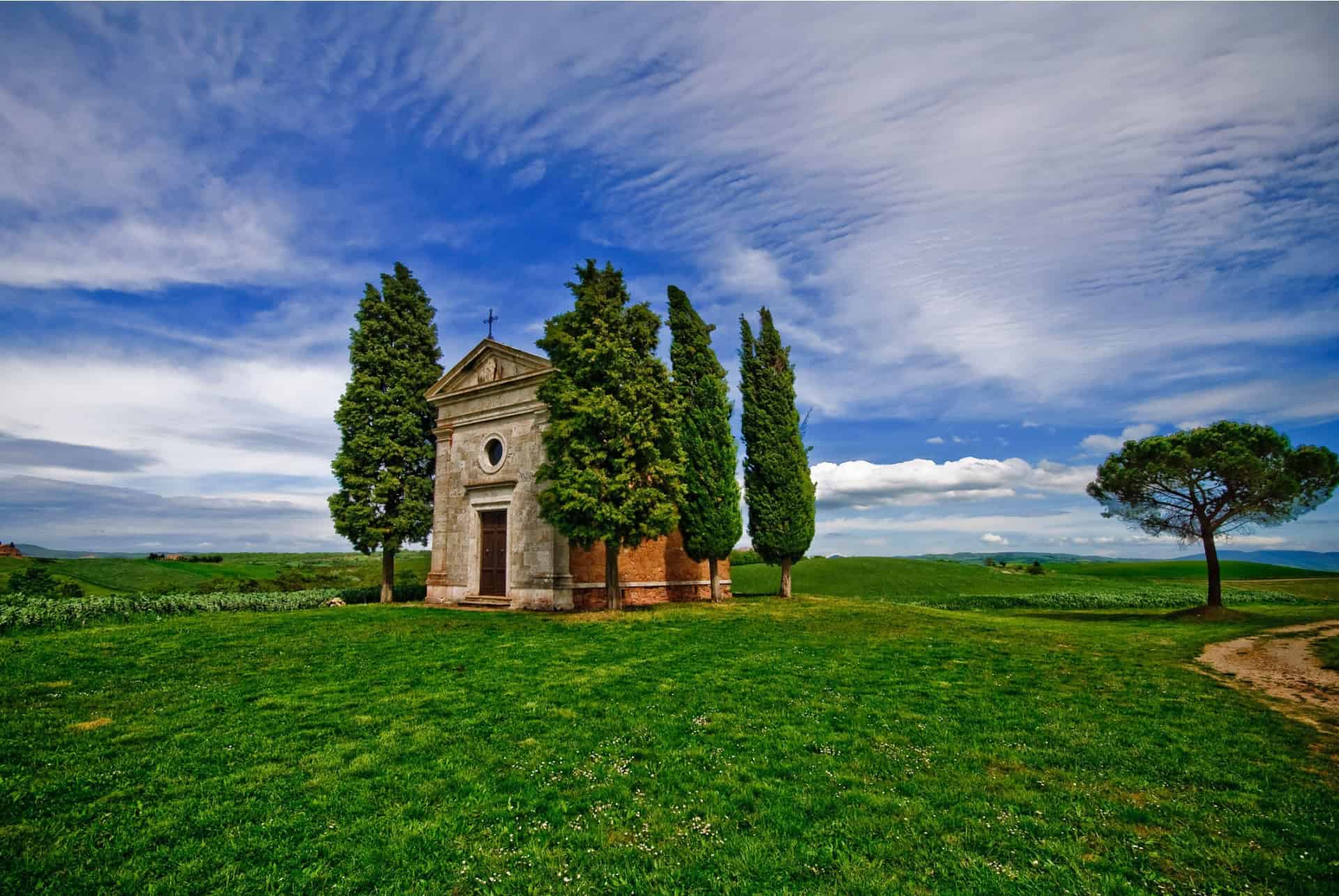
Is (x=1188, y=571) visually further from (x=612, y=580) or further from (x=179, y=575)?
(x=179, y=575)

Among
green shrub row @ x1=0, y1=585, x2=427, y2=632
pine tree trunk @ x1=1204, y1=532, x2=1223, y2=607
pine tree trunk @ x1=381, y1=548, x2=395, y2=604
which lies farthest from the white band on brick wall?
pine tree trunk @ x1=1204, y1=532, x2=1223, y2=607

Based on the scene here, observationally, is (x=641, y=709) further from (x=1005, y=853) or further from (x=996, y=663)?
(x=996, y=663)

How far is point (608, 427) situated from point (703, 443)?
17.0ft

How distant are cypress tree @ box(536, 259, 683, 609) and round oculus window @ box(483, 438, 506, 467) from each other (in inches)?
163

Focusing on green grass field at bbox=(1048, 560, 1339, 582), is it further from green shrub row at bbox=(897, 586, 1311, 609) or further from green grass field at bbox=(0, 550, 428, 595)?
green grass field at bbox=(0, 550, 428, 595)

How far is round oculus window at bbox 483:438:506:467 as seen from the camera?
2539 centimetres

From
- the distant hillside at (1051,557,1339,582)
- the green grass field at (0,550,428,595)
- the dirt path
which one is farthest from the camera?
the distant hillside at (1051,557,1339,582)

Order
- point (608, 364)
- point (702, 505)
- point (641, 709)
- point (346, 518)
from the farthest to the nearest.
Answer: point (346, 518) < point (702, 505) < point (608, 364) < point (641, 709)

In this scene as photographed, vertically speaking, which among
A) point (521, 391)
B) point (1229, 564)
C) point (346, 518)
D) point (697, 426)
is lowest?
point (1229, 564)

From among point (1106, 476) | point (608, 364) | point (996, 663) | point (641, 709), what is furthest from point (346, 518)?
point (1106, 476)

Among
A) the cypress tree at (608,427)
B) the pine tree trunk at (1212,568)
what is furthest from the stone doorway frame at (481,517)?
the pine tree trunk at (1212,568)

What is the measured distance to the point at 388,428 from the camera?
2739cm

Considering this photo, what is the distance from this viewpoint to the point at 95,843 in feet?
17.5

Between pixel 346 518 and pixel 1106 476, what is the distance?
116ft
